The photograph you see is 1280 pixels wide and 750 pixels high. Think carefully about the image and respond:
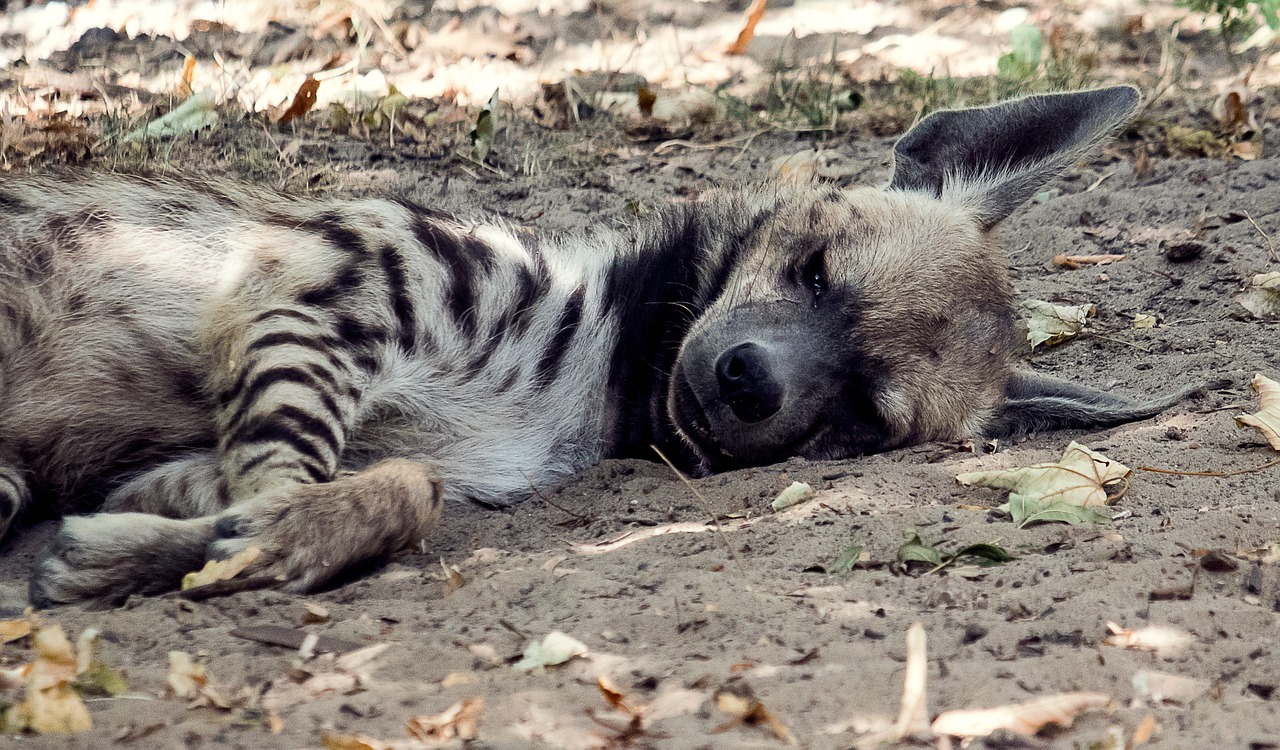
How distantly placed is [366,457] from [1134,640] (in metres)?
2.09

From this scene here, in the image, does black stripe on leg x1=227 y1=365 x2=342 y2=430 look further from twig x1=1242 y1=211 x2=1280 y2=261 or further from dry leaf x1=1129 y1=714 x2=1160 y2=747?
twig x1=1242 y1=211 x2=1280 y2=261

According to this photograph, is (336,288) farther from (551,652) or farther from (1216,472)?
(1216,472)

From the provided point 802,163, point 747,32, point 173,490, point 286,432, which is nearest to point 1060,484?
point 286,432

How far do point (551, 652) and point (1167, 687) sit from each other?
3.29ft

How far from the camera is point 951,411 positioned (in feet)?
11.9

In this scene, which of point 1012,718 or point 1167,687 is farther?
point 1167,687

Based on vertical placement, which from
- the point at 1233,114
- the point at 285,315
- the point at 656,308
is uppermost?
the point at 1233,114

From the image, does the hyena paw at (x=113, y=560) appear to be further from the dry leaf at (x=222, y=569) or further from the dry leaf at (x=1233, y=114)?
the dry leaf at (x=1233, y=114)

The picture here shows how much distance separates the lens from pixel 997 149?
13.5ft

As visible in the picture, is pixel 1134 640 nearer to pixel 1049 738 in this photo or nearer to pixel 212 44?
pixel 1049 738

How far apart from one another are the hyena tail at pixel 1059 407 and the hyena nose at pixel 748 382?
81 cm

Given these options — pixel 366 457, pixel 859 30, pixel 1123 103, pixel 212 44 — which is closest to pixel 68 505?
pixel 366 457

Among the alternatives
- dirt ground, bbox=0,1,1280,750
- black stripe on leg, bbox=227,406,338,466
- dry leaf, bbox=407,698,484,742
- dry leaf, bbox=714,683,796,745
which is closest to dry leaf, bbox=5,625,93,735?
dirt ground, bbox=0,1,1280,750

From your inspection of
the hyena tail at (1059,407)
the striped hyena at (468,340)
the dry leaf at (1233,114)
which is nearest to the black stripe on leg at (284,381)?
the striped hyena at (468,340)
